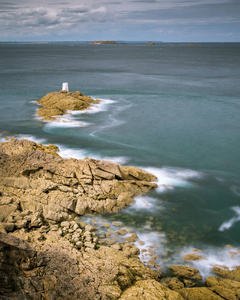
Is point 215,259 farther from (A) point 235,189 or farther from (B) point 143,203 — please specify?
(A) point 235,189

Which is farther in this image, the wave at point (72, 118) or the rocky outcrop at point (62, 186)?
the wave at point (72, 118)

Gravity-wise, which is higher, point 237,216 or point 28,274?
point 28,274

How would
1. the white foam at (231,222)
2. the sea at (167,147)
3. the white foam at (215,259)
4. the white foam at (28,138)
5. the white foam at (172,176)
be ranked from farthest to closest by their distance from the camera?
the white foam at (28,138) < the white foam at (172,176) < the white foam at (231,222) < the sea at (167,147) < the white foam at (215,259)

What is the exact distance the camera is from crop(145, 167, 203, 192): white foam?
614 inches

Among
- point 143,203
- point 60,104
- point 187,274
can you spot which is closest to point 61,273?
point 187,274

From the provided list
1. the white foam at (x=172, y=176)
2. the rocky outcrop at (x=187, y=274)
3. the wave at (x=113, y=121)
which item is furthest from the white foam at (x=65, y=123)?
the rocky outcrop at (x=187, y=274)

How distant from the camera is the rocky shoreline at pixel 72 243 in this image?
7281mm

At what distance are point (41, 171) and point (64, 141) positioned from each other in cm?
838

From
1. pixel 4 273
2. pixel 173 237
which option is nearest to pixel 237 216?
pixel 173 237

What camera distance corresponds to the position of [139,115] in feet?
98.1

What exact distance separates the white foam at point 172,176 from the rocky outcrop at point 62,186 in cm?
105

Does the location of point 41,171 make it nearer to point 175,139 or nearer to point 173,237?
point 173,237

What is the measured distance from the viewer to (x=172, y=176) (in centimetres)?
1673

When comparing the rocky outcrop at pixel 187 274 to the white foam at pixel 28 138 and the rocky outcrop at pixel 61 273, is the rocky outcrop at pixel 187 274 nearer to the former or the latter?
the rocky outcrop at pixel 61 273
